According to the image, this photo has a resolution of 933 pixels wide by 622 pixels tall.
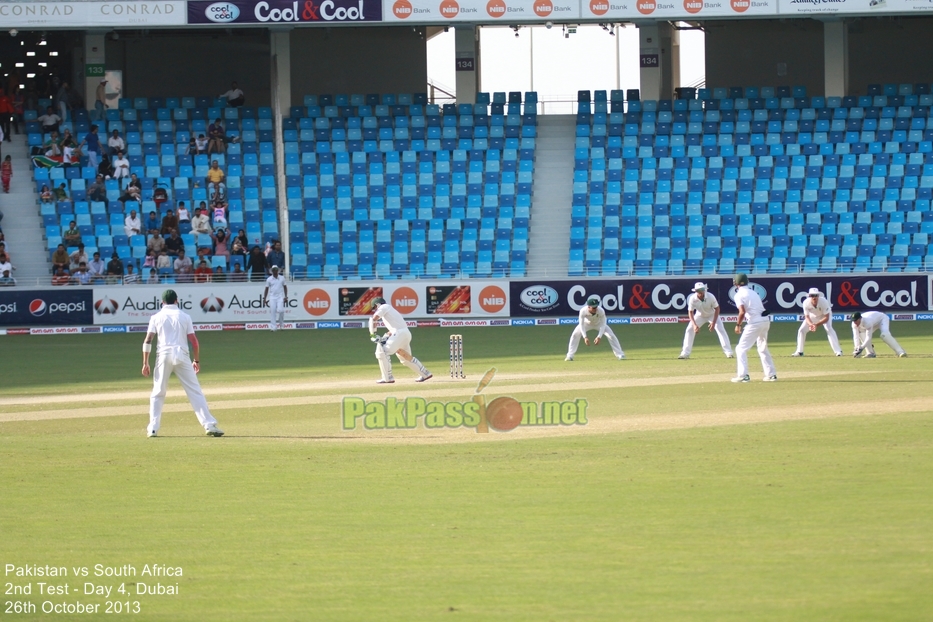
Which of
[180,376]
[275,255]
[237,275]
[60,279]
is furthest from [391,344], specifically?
[60,279]

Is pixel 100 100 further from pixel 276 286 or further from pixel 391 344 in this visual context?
pixel 391 344

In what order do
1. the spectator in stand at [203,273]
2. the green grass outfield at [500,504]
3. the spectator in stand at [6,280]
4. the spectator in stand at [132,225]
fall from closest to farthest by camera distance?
1. the green grass outfield at [500,504]
2. the spectator in stand at [6,280]
3. the spectator in stand at [203,273]
4. the spectator in stand at [132,225]

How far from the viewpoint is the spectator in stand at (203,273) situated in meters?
34.7

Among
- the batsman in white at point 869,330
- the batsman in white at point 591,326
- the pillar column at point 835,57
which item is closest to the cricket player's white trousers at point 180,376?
the batsman in white at point 591,326

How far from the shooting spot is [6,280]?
112 ft

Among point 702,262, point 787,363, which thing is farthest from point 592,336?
point 787,363

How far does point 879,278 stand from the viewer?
34.1 metres

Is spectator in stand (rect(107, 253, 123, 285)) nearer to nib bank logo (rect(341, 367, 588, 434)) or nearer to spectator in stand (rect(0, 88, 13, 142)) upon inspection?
spectator in stand (rect(0, 88, 13, 142))

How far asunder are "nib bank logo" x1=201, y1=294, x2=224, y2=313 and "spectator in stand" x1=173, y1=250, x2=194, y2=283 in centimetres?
94

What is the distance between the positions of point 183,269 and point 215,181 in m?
4.46

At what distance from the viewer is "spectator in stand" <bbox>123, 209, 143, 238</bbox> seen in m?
36.5

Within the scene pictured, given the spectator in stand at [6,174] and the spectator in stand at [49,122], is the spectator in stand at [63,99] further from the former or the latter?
the spectator in stand at [6,174]

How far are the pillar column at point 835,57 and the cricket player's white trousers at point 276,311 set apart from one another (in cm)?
2063

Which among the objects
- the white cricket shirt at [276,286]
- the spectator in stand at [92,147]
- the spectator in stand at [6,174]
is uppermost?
the spectator in stand at [92,147]
